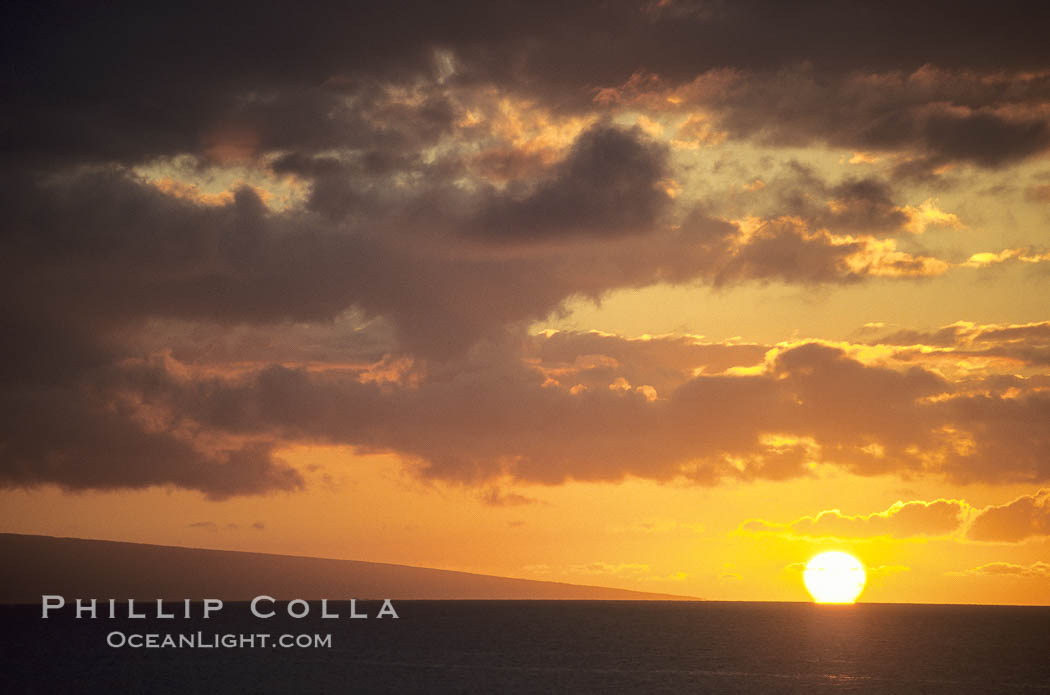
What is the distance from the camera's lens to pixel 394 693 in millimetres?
104312

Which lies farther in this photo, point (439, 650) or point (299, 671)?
point (439, 650)

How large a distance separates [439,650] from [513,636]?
115ft

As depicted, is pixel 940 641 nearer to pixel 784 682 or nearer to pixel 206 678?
pixel 784 682

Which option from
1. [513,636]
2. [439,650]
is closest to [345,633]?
[513,636]

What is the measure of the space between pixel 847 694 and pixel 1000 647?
84.0m

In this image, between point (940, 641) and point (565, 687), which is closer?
point (565, 687)

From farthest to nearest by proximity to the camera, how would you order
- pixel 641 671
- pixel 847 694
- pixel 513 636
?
pixel 513 636
pixel 641 671
pixel 847 694

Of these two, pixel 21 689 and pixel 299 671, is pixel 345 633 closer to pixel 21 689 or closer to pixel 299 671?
pixel 299 671

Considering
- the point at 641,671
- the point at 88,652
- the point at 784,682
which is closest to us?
the point at 784,682

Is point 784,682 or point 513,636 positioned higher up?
point 513,636

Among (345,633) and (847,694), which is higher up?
(345,633)

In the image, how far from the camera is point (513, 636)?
633ft

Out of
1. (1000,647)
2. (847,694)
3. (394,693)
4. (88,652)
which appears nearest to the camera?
(394,693)

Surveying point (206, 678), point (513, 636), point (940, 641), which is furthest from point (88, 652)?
point (940, 641)
